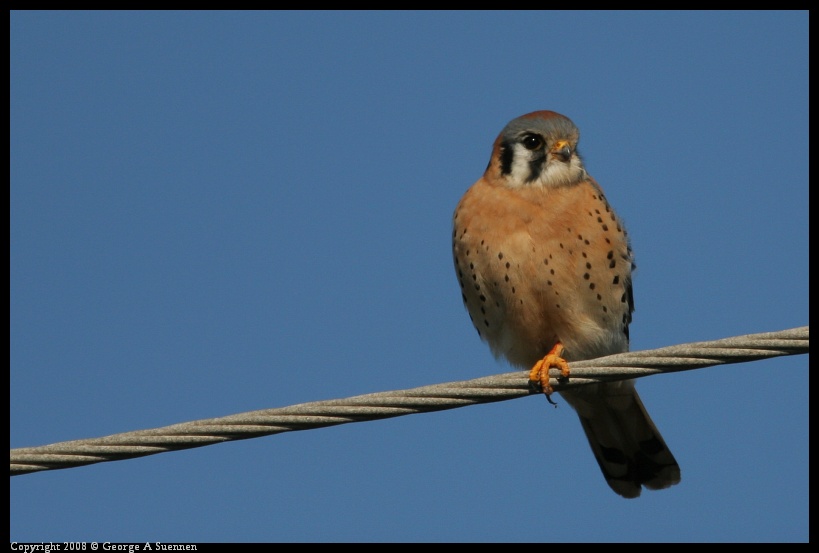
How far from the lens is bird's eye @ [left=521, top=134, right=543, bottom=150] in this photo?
6.59 metres

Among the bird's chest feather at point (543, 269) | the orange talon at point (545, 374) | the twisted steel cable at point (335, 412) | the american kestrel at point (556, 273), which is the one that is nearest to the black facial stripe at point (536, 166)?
the american kestrel at point (556, 273)

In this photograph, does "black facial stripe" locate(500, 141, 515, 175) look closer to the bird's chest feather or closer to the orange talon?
the bird's chest feather

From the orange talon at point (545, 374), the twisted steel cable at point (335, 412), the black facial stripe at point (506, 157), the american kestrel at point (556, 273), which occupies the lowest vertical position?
the twisted steel cable at point (335, 412)

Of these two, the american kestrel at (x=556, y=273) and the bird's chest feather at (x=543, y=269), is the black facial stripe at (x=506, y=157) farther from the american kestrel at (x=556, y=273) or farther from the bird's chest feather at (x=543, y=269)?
the bird's chest feather at (x=543, y=269)

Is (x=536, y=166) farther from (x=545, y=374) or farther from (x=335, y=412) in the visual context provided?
(x=335, y=412)

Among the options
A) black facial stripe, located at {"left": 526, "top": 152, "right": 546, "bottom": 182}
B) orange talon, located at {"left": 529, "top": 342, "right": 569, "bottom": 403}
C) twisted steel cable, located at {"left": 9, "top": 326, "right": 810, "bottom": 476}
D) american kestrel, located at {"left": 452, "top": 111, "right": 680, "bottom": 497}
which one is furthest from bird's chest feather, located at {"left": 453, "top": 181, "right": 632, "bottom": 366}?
twisted steel cable, located at {"left": 9, "top": 326, "right": 810, "bottom": 476}

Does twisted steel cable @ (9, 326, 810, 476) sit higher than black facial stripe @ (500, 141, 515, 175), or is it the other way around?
black facial stripe @ (500, 141, 515, 175)

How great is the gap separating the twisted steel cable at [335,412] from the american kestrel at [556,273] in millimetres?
1664

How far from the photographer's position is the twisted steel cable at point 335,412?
407 cm

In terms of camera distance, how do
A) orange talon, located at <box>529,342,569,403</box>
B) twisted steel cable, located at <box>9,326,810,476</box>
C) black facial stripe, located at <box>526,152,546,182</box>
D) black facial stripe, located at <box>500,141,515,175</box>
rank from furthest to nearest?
black facial stripe, located at <box>500,141,515,175</box> < black facial stripe, located at <box>526,152,546,182</box> < orange talon, located at <box>529,342,569,403</box> < twisted steel cable, located at <box>9,326,810,476</box>

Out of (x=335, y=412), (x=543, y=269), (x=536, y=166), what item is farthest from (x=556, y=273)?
(x=335, y=412)

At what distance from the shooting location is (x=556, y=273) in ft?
20.0

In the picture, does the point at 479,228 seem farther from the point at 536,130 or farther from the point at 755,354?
the point at 755,354
